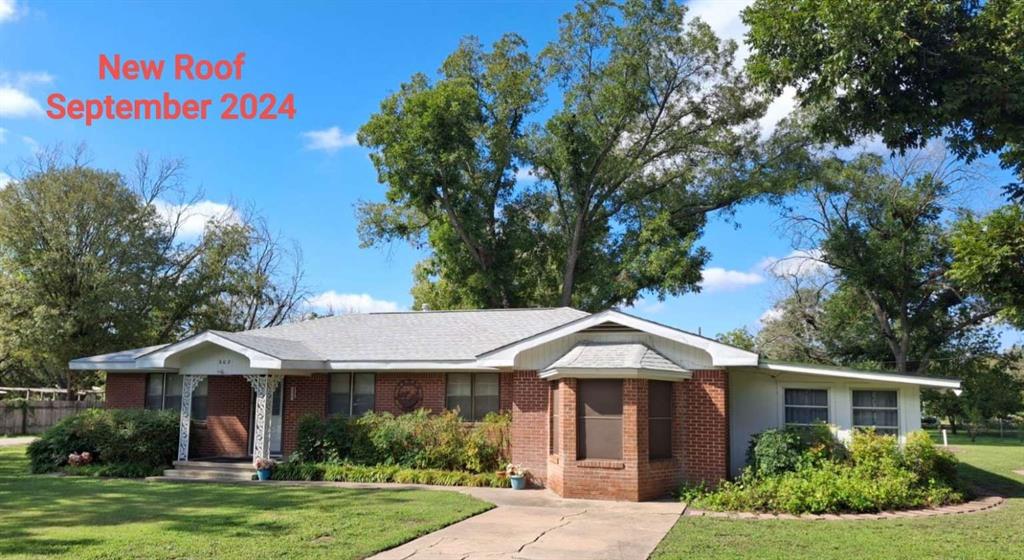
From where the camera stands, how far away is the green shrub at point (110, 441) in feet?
55.6

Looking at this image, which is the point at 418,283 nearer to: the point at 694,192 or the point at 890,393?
the point at 694,192

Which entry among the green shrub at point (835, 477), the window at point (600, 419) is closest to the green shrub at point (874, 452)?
the green shrub at point (835, 477)

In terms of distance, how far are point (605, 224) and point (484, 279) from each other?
6654mm

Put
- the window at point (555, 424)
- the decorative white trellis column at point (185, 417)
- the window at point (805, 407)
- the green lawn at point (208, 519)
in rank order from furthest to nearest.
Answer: the decorative white trellis column at point (185, 417) → the window at point (805, 407) → the window at point (555, 424) → the green lawn at point (208, 519)

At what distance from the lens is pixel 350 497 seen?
42.9 ft

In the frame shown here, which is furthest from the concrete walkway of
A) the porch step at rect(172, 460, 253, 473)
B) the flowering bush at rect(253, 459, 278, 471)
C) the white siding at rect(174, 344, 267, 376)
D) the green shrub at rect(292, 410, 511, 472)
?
the green shrub at rect(292, 410, 511, 472)

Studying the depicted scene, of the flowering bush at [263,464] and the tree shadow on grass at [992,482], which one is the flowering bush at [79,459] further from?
the tree shadow on grass at [992,482]

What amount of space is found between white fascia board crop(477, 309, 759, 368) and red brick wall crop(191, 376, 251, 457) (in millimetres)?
7089

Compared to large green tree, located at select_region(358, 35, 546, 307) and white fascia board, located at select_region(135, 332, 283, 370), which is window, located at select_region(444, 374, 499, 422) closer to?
white fascia board, located at select_region(135, 332, 283, 370)

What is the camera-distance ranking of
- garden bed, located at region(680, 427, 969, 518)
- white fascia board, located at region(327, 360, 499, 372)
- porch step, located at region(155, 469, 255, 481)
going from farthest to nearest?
white fascia board, located at region(327, 360, 499, 372) < porch step, located at region(155, 469, 255, 481) < garden bed, located at region(680, 427, 969, 518)

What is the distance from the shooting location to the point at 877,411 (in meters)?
14.7

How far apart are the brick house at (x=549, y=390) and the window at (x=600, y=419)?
2 centimetres

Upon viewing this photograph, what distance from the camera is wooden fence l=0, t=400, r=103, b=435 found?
101 ft

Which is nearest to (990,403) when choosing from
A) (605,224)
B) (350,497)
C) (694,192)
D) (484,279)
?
(694,192)
